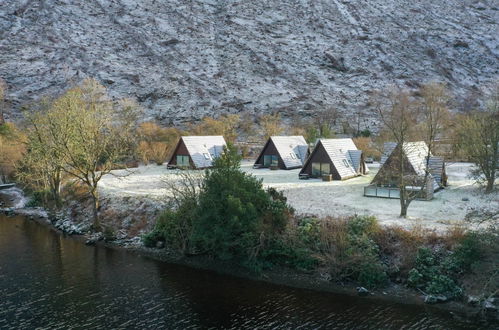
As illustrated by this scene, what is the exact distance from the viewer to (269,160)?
156ft

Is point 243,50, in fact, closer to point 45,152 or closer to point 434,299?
point 45,152

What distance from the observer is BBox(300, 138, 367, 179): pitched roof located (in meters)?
39.7

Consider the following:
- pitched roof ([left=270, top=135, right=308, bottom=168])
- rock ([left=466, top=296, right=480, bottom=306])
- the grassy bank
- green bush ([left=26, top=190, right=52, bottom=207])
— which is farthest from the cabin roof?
green bush ([left=26, top=190, right=52, bottom=207])

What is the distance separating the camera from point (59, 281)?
22141 mm

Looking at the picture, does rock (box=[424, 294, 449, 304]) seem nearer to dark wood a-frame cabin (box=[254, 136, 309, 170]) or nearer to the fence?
the fence

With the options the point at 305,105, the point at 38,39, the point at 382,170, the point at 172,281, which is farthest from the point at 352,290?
the point at 38,39

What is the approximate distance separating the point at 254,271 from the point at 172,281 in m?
4.43

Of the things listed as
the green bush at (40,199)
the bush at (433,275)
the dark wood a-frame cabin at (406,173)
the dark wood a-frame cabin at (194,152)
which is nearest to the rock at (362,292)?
the bush at (433,275)

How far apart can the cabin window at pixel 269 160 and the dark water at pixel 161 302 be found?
23.5 m

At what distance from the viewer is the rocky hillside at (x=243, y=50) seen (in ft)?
259

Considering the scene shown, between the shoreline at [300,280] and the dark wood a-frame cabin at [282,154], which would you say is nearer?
the shoreline at [300,280]

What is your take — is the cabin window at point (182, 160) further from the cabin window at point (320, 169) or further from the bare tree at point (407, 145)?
the bare tree at point (407, 145)

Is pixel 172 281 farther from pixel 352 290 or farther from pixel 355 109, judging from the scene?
pixel 355 109

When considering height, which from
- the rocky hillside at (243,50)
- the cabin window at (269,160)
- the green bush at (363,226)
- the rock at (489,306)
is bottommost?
the rock at (489,306)
